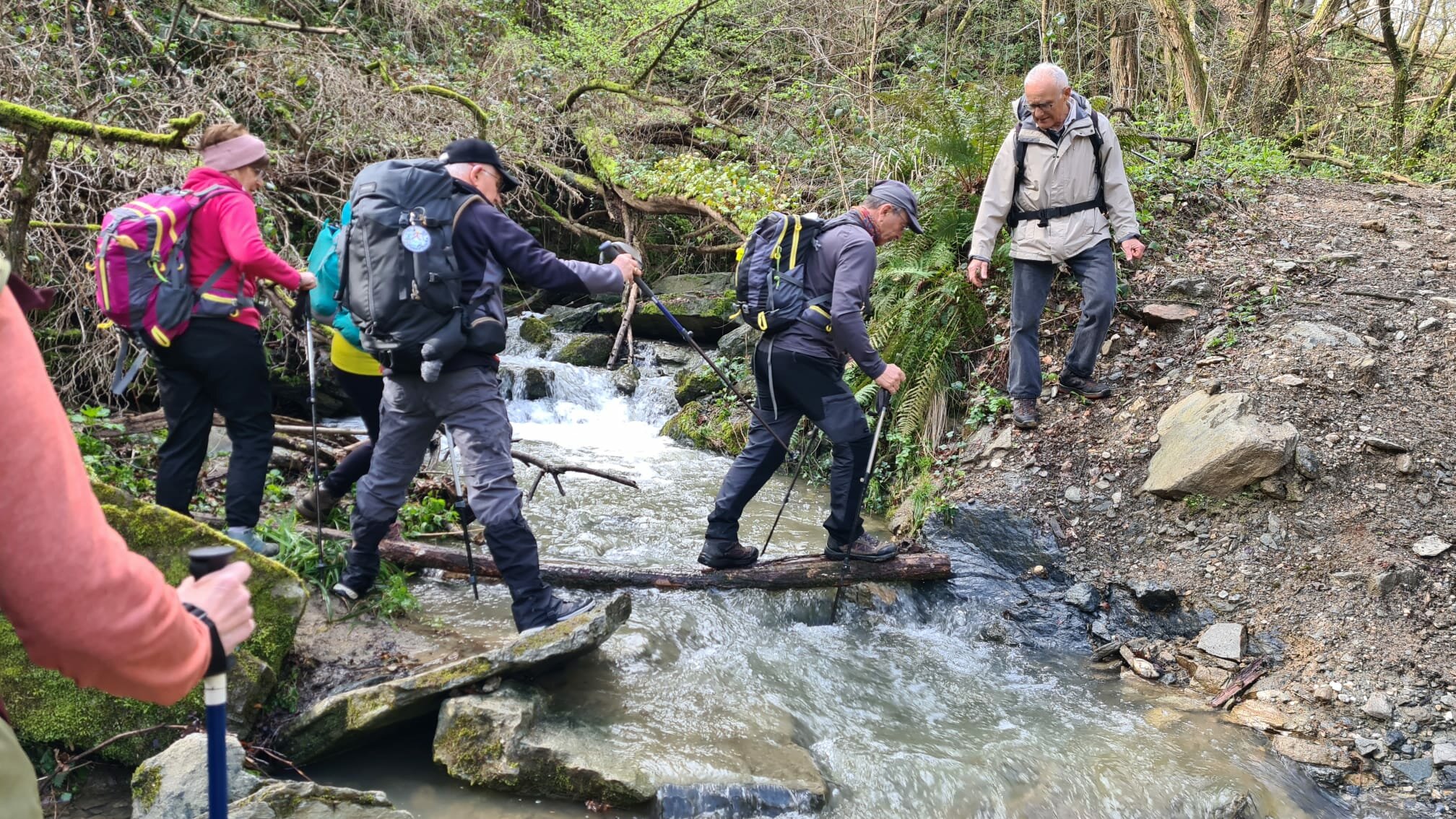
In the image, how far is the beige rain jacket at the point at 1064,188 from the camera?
611 centimetres

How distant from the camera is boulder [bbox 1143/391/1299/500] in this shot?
536 cm

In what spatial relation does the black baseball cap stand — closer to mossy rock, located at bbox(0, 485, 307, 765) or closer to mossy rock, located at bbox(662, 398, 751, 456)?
mossy rock, located at bbox(0, 485, 307, 765)

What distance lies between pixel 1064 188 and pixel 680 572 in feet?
12.1

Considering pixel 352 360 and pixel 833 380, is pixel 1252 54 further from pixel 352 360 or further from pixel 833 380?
pixel 352 360

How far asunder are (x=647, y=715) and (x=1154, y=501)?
3.57 metres

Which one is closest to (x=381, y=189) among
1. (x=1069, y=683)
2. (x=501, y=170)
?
(x=501, y=170)

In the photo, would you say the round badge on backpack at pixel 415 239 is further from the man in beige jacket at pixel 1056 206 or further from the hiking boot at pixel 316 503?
the man in beige jacket at pixel 1056 206

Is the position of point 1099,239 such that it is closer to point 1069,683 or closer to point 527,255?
point 1069,683

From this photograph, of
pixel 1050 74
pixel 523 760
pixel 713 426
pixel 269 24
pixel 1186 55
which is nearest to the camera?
pixel 523 760

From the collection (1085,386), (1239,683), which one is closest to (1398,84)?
(1085,386)

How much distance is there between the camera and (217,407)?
186 inches

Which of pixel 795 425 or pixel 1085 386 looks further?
pixel 1085 386

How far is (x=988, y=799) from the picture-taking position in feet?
12.5

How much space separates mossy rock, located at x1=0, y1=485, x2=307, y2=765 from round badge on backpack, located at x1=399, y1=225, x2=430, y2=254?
1.44 meters
